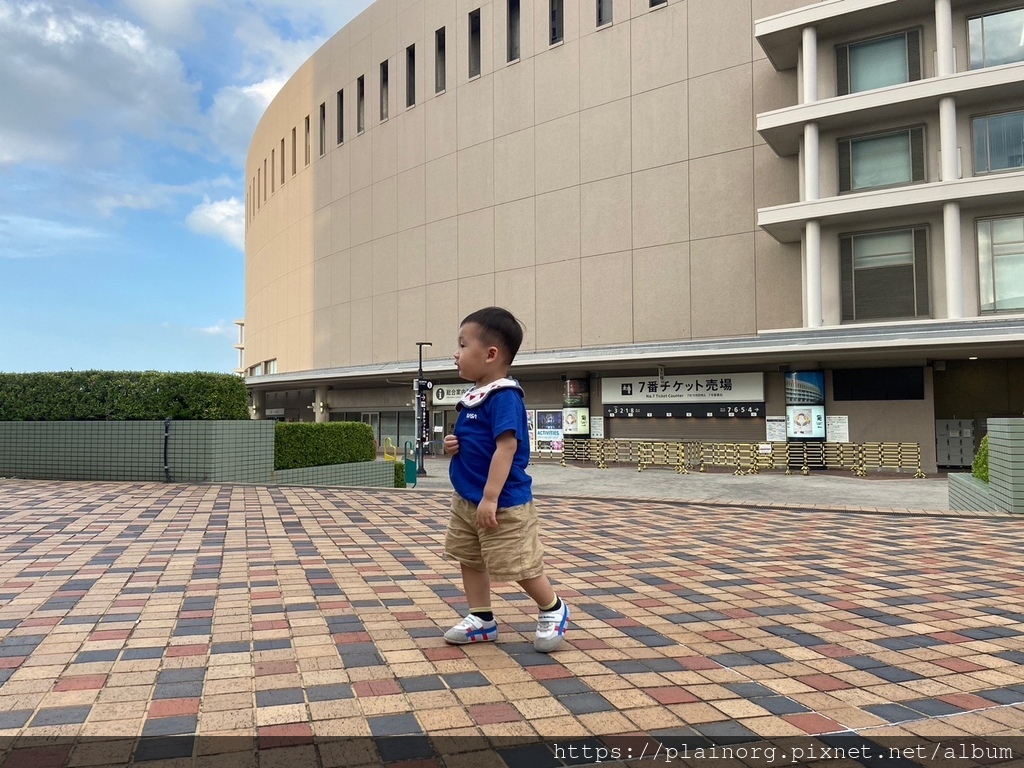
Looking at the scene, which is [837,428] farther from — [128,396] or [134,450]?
[128,396]

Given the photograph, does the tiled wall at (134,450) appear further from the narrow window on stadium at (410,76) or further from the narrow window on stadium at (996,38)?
the narrow window on stadium at (410,76)

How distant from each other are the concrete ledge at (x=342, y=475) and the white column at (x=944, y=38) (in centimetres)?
1744

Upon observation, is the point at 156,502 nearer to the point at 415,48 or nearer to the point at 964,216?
the point at 964,216

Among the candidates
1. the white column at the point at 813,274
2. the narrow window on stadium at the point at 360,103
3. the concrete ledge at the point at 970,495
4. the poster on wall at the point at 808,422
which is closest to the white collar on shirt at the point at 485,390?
the concrete ledge at the point at 970,495

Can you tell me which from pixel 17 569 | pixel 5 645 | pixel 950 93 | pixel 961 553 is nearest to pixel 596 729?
pixel 5 645

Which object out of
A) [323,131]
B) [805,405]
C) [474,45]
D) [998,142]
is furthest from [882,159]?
[323,131]

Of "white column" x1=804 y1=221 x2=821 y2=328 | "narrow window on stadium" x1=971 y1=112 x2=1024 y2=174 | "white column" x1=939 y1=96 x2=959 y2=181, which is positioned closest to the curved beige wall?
"white column" x1=804 y1=221 x2=821 y2=328

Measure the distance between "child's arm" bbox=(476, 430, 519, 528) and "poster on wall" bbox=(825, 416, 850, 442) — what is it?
20.0 metres

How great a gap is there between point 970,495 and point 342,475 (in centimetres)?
1096

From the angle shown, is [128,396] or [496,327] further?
[128,396]

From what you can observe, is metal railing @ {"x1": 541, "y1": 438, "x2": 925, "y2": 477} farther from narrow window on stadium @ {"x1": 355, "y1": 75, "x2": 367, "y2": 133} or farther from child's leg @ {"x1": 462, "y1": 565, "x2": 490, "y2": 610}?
narrow window on stadium @ {"x1": 355, "y1": 75, "x2": 367, "y2": 133}

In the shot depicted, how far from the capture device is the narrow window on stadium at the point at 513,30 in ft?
91.1

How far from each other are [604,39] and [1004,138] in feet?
43.2

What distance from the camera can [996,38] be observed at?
60.2ft
